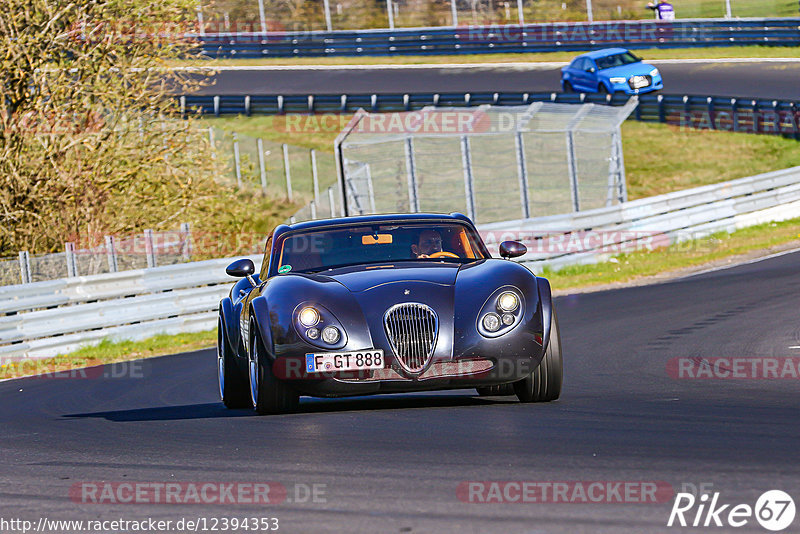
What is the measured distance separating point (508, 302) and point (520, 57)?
43475 millimetres

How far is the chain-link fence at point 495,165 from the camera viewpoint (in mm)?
23000

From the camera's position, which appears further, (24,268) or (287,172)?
(287,172)

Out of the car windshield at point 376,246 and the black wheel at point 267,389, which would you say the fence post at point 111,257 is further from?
the black wheel at point 267,389

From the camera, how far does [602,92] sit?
126ft

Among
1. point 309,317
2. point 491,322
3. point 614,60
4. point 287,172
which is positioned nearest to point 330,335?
point 309,317

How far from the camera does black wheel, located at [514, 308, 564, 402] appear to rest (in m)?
7.92

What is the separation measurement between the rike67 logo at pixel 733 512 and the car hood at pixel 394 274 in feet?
11.0

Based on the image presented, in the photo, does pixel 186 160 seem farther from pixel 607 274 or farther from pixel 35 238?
pixel 607 274

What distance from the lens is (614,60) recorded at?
1535 inches

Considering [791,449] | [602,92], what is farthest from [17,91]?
[602,92]

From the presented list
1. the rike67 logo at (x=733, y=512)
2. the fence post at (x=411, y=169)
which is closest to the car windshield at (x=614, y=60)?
the fence post at (x=411, y=169)

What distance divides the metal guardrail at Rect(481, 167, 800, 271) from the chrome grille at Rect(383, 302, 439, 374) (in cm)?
1346

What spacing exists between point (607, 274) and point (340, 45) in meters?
32.7

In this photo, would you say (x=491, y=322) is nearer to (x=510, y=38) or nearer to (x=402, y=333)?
(x=402, y=333)
